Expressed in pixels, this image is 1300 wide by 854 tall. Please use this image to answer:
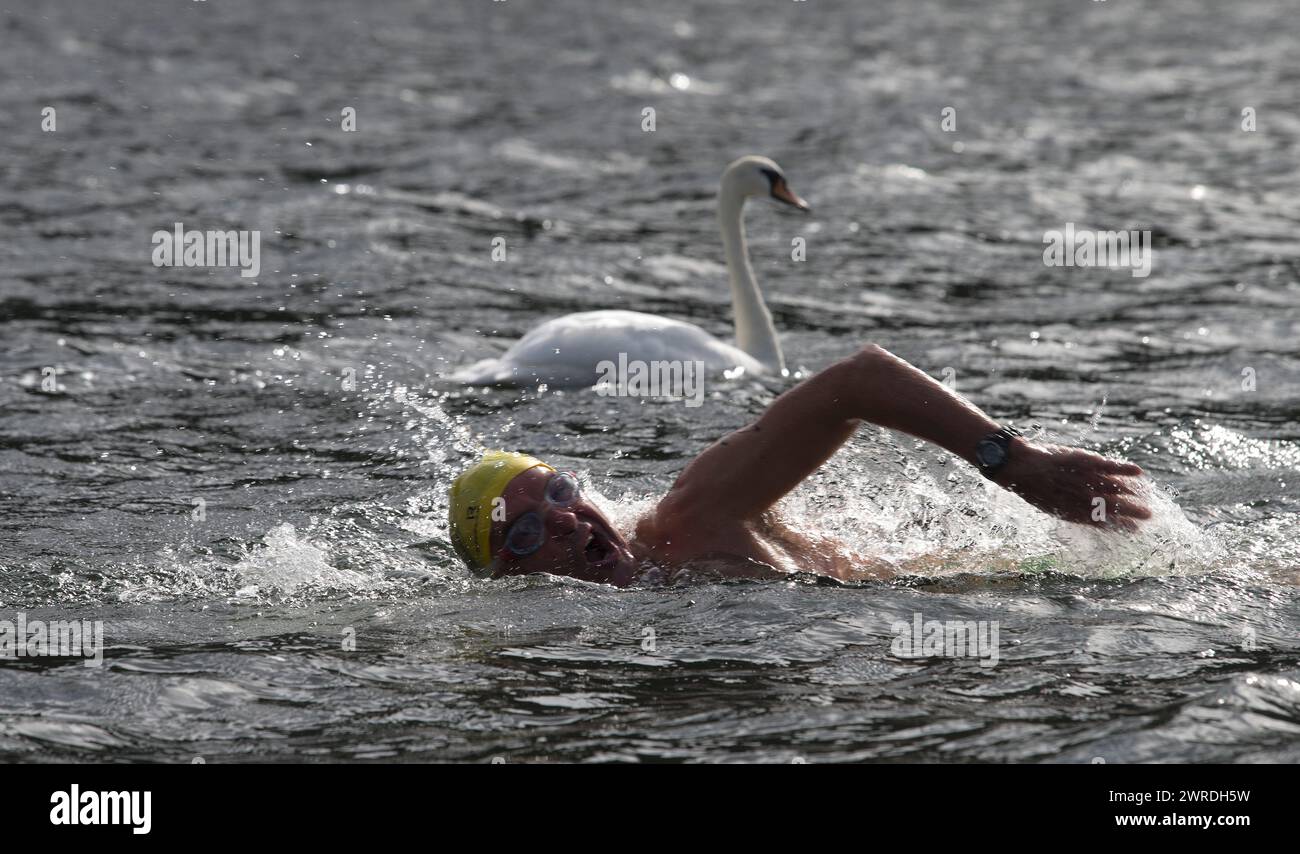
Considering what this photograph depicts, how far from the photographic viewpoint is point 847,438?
6.51 metres

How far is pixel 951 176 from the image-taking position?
18.2 m

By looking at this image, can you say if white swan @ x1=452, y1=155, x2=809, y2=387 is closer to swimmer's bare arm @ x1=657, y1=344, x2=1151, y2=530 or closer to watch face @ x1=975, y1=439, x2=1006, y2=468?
A: swimmer's bare arm @ x1=657, y1=344, x2=1151, y2=530

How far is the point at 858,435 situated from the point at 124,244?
356 inches

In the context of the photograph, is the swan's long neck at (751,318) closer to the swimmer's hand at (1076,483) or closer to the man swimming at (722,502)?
the man swimming at (722,502)

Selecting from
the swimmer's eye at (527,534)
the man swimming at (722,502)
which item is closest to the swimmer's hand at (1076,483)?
the man swimming at (722,502)

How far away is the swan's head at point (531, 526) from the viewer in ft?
21.9

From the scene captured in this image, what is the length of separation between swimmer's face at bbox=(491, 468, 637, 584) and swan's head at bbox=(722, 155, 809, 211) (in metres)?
6.04

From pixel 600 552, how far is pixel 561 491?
0.96 feet

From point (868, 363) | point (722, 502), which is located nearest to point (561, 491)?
point (722, 502)

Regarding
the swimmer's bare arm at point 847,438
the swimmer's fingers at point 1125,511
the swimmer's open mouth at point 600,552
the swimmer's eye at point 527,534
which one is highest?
the swimmer's bare arm at point 847,438
